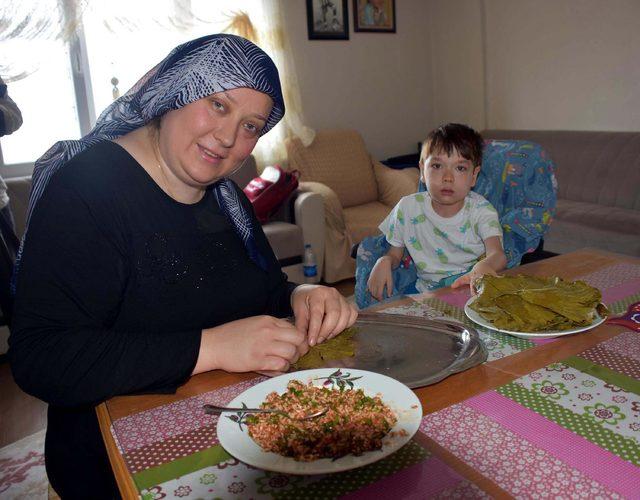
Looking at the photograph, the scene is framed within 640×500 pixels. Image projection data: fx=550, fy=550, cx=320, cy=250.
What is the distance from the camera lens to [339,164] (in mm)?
4395

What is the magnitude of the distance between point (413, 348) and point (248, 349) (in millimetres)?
302

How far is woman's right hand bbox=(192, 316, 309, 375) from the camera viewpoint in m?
0.89

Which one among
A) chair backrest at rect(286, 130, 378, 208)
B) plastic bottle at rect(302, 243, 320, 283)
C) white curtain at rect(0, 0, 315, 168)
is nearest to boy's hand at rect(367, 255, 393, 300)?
plastic bottle at rect(302, 243, 320, 283)

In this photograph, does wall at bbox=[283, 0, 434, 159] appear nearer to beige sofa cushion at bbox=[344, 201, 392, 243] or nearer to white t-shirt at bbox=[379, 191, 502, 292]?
beige sofa cushion at bbox=[344, 201, 392, 243]

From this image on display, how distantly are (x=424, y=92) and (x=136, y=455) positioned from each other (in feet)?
16.7

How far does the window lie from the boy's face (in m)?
2.74

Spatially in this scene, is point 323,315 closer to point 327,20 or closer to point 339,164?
point 339,164

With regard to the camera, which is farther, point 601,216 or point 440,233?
point 601,216

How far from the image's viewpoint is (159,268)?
1019 mm

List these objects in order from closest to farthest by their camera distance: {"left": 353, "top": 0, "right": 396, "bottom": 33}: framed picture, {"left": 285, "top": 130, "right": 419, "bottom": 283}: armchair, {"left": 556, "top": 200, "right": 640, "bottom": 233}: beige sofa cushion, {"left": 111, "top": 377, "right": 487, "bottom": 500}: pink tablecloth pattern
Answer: {"left": 111, "top": 377, "right": 487, "bottom": 500}: pink tablecloth pattern → {"left": 556, "top": 200, "right": 640, "bottom": 233}: beige sofa cushion → {"left": 285, "top": 130, "right": 419, "bottom": 283}: armchair → {"left": 353, "top": 0, "right": 396, "bottom": 33}: framed picture

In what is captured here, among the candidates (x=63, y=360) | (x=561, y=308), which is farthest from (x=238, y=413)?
(x=561, y=308)

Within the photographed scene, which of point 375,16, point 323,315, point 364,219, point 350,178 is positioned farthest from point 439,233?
point 375,16

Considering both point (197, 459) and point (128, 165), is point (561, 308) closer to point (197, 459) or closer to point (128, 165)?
point (197, 459)

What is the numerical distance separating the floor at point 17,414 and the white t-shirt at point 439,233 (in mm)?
1619
